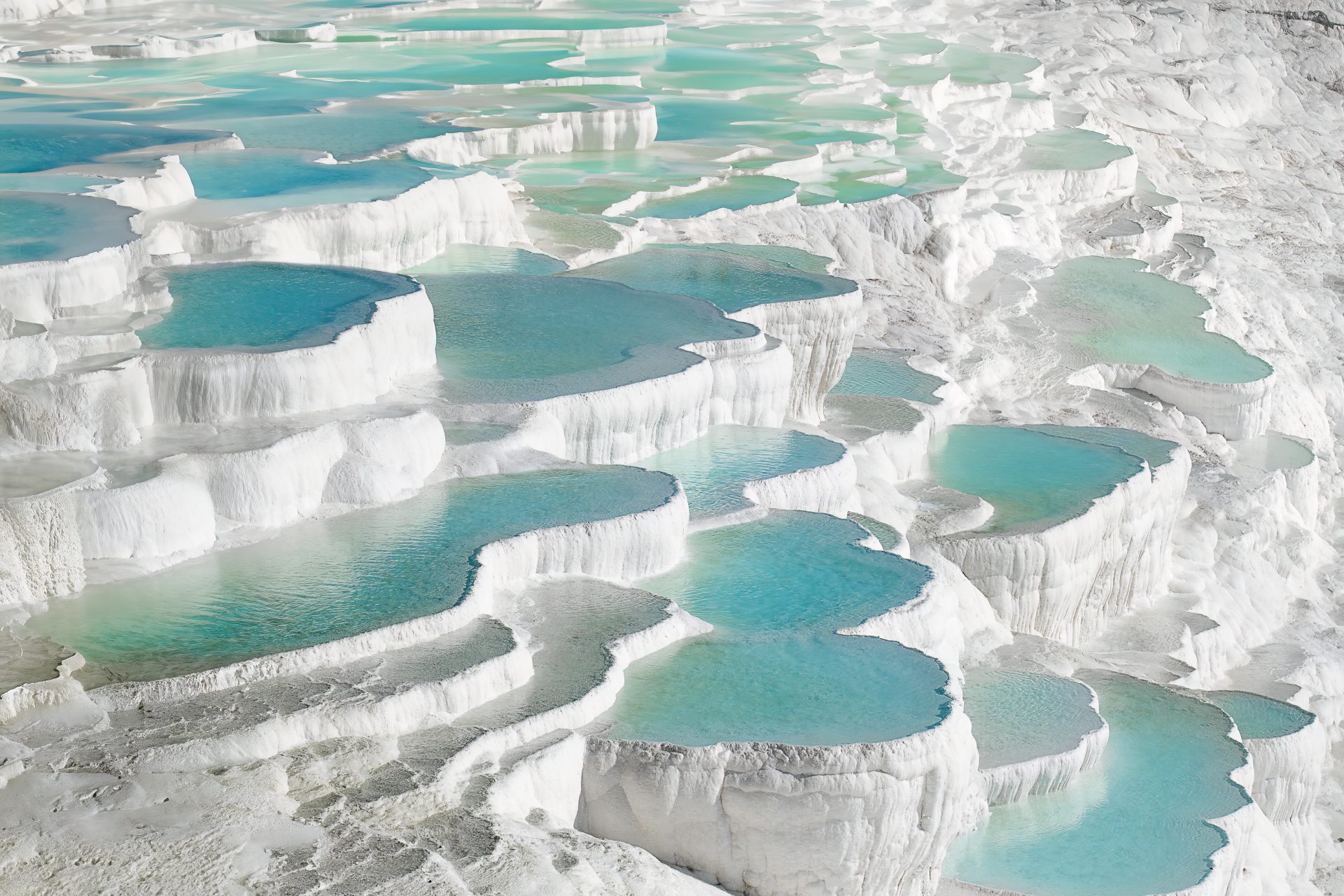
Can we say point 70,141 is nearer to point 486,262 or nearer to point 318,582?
point 486,262

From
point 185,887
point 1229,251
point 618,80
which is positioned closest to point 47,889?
point 185,887

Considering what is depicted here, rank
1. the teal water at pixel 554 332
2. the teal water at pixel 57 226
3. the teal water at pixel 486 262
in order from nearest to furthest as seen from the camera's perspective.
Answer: the teal water at pixel 57 226, the teal water at pixel 554 332, the teal water at pixel 486 262

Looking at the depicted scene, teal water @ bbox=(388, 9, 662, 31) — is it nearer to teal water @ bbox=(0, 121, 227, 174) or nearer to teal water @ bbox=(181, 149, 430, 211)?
teal water @ bbox=(0, 121, 227, 174)

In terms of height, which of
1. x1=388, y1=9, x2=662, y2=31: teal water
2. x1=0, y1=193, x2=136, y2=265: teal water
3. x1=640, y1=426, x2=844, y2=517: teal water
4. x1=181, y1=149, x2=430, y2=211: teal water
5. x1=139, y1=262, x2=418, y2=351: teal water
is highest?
x1=388, y1=9, x2=662, y2=31: teal water

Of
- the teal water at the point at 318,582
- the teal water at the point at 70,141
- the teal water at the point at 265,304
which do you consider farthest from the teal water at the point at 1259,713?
the teal water at the point at 70,141

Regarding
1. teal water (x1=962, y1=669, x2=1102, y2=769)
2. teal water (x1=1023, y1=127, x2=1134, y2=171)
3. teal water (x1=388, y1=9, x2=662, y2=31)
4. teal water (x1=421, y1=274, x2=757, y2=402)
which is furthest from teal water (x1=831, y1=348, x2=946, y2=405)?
teal water (x1=388, y1=9, x2=662, y2=31)

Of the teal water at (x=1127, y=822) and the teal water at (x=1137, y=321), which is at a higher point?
the teal water at (x=1137, y=321)

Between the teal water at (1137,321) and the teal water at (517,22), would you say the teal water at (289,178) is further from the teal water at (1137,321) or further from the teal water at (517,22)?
the teal water at (517,22)
